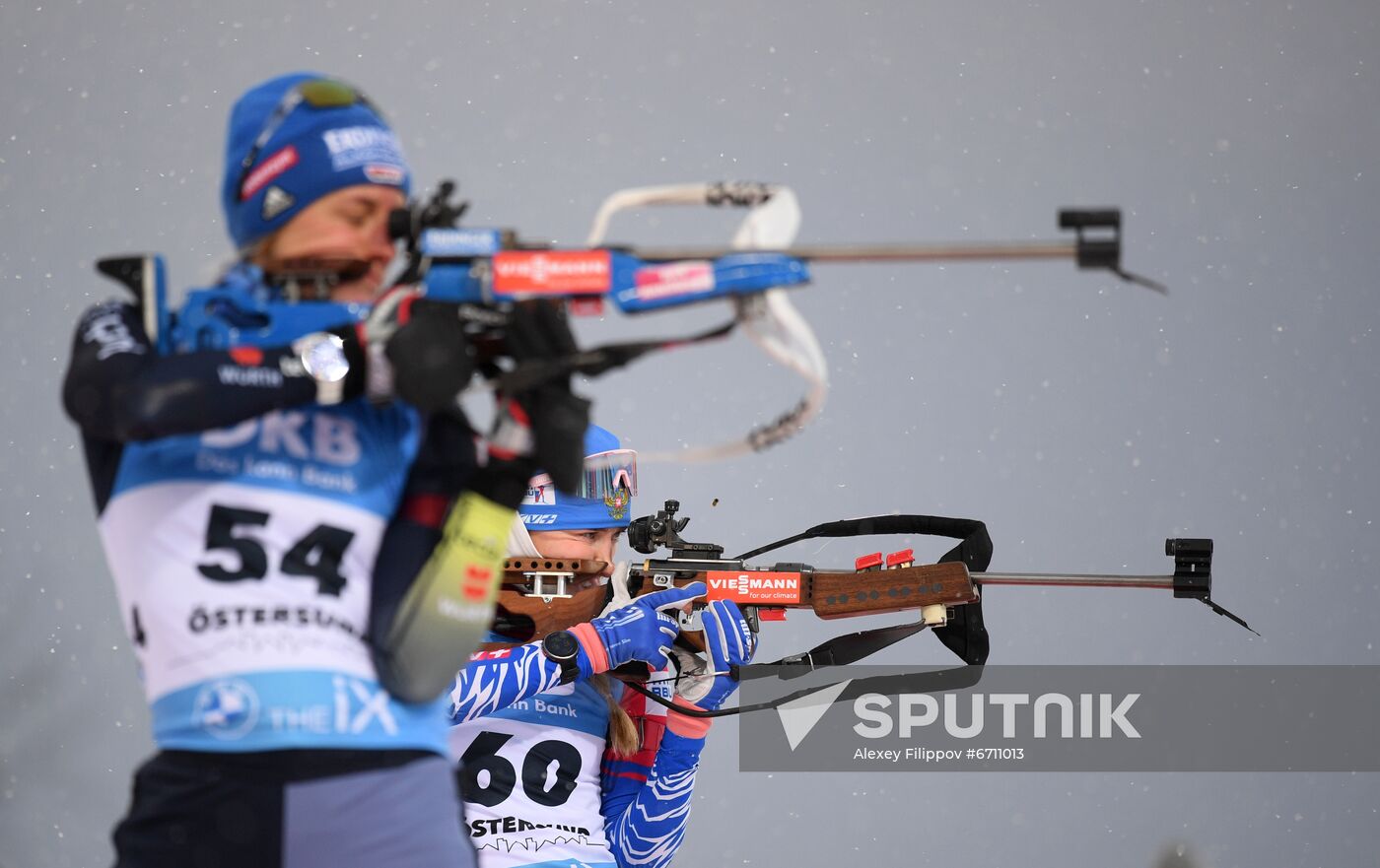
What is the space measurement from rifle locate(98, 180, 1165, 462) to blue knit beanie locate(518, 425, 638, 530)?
1234mm

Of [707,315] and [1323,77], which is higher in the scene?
[1323,77]

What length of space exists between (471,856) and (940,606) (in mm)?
1646

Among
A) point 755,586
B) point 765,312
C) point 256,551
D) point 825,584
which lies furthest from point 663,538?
→ point 256,551

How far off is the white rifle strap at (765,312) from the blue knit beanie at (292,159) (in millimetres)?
221

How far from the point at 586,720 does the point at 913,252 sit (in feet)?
4.65

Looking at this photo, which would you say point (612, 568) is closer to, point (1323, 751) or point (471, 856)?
point (471, 856)

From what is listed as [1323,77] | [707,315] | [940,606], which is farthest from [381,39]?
[1323,77]

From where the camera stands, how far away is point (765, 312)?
1.35m

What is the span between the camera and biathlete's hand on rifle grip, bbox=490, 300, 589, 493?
1.29 m

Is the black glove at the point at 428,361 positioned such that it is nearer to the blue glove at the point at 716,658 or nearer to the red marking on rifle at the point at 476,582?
the red marking on rifle at the point at 476,582

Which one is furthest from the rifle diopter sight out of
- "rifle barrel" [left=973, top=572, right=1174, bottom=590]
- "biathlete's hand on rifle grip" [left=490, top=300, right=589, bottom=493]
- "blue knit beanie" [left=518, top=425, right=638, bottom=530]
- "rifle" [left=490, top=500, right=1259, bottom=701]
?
"biathlete's hand on rifle grip" [left=490, top=300, right=589, bottom=493]

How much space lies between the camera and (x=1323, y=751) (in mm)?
3953

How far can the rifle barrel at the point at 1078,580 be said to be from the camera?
9.70 feet

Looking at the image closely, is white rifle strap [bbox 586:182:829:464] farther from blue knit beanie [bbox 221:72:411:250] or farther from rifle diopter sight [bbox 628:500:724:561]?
rifle diopter sight [bbox 628:500:724:561]
